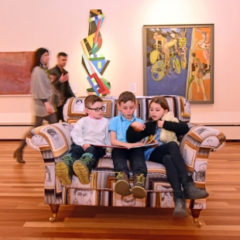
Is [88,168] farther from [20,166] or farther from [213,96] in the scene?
[213,96]

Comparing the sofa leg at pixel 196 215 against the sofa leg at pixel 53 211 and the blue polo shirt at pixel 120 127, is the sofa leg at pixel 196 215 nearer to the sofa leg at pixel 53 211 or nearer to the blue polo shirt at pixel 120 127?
the blue polo shirt at pixel 120 127

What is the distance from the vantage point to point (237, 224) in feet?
7.87

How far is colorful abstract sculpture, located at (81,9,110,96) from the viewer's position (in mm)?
5746

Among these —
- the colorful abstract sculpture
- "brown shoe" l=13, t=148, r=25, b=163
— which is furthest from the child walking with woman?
the colorful abstract sculpture

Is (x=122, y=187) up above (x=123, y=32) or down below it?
below

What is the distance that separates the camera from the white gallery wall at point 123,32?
5676 mm

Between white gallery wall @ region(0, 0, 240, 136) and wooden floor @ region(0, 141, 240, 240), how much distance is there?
274 centimetres

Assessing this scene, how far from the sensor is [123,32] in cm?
576

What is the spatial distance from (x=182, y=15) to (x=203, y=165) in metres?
4.00

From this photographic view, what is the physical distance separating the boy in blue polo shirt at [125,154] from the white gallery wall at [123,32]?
3.19 metres

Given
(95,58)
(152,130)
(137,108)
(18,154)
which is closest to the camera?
(152,130)

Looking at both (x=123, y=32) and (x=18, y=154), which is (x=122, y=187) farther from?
(x=123, y=32)

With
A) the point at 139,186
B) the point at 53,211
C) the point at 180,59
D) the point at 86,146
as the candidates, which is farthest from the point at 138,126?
the point at 180,59

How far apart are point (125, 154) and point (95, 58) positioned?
3.59 meters
